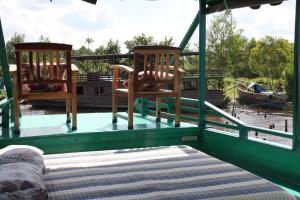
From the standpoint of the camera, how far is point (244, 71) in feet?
127

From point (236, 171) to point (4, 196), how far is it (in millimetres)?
1282

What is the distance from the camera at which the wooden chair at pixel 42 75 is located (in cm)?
345

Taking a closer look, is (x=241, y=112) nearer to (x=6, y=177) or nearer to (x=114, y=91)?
(x=114, y=91)

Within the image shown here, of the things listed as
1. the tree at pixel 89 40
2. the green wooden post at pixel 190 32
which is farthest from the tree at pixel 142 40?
the green wooden post at pixel 190 32

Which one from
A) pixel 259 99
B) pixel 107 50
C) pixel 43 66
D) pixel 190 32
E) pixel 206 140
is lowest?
pixel 259 99

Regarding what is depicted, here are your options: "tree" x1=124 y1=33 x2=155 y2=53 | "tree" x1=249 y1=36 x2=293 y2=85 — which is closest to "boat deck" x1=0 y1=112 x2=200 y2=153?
"tree" x1=124 y1=33 x2=155 y2=53

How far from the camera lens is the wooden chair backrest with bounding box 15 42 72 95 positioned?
342 cm

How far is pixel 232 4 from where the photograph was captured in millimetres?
3672

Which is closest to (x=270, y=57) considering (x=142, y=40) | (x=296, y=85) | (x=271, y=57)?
(x=271, y=57)

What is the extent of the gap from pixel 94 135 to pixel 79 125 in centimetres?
50

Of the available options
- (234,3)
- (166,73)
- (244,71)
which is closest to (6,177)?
(166,73)

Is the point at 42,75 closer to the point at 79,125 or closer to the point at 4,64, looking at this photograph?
the point at 4,64

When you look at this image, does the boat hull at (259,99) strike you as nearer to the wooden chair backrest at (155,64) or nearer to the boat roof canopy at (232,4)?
the boat roof canopy at (232,4)

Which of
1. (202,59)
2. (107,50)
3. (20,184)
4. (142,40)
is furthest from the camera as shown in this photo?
(142,40)
